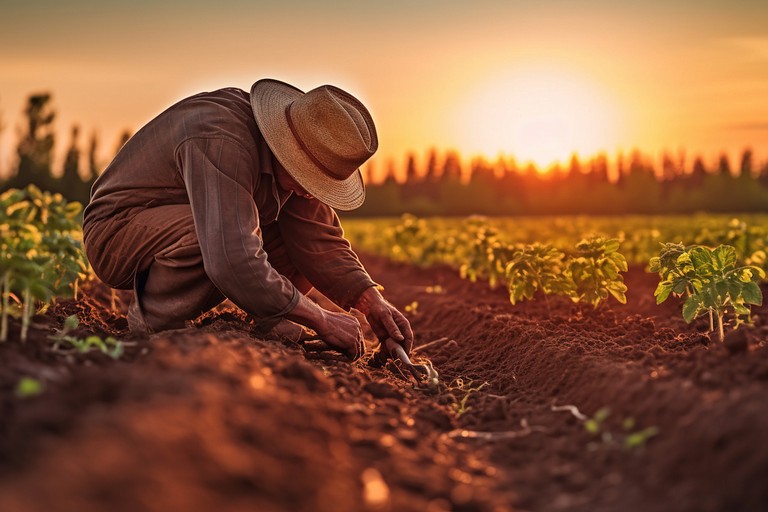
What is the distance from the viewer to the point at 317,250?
4.49 meters

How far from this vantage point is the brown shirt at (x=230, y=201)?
358 cm

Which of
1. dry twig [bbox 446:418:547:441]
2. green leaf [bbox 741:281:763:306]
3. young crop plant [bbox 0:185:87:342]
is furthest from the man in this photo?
green leaf [bbox 741:281:763:306]

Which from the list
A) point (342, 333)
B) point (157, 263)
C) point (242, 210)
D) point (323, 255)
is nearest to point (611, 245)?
point (323, 255)

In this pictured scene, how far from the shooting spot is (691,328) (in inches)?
214

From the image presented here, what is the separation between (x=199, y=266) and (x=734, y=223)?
581 centimetres

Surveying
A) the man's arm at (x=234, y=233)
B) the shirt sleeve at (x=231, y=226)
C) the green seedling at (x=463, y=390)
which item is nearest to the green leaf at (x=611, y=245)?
the green seedling at (x=463, y=390)

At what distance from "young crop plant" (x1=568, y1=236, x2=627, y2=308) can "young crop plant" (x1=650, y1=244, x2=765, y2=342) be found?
2.29 ft

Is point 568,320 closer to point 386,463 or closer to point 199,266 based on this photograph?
point 199,266

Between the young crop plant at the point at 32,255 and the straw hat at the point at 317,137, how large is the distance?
1.18m

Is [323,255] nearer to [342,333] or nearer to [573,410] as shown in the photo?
[342,333]

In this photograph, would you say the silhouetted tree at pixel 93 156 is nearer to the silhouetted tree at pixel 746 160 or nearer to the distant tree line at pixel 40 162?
the distant tree line at pixel 40 162

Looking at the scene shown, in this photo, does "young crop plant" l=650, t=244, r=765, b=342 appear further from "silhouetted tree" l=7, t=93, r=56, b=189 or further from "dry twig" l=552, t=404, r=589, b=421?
"silhouetted tree" l=7, t=93, r=56, b=189

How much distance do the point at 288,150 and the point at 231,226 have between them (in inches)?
22.7

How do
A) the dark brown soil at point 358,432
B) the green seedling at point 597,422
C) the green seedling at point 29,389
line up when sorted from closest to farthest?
the dark brown soil at point 358,432 → the green seedling at point 29,389 → the green seedling at point 597,422
